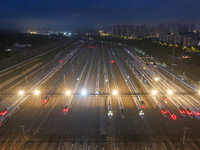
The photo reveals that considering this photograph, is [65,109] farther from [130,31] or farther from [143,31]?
[143,31]

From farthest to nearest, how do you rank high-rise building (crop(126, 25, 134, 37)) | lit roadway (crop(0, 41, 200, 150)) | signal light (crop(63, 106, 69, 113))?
high-rise building (crop(126, 25, 134, 37)), signal light (crop(63, 106, 69, 113)), lit roadway (crop(0, 41, 200, 150))

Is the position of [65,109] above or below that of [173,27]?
below

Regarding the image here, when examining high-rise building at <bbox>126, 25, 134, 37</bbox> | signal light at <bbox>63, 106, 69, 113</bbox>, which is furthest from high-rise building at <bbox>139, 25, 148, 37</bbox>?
signal light at <bbox>63, 106, 69, 113</bbox>

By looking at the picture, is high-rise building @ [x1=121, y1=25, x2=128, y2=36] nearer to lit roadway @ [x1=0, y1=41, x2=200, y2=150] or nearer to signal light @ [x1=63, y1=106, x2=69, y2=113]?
lit roadway @ [x1=0, y1=41, x2=200, y2=150]

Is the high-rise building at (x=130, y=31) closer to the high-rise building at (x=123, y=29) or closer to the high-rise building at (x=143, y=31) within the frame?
the high-rise building at (x=123, y=29)

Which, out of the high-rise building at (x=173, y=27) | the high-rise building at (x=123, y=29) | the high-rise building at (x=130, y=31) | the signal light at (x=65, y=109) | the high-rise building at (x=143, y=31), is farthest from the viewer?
the high-rise building at (x=143, y=31)

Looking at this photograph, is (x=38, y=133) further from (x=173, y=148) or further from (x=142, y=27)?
(x=142, y=27)

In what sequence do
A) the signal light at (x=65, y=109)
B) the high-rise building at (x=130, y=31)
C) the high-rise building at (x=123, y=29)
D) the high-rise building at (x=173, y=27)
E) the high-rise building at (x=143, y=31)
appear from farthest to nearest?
the high-rise building at (x=143, y=31), the high-rise building at (x=173, y=27), the high-rise building at (x=123, y=29), the high-rise building at (x=130, y=31), the signal light at (x=65, y=109)

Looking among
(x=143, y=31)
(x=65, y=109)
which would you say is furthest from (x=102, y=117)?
(x=143, y=31)

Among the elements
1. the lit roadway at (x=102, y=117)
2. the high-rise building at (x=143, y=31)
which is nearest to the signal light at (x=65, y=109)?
the lit roadway at (x=102, y=117)
